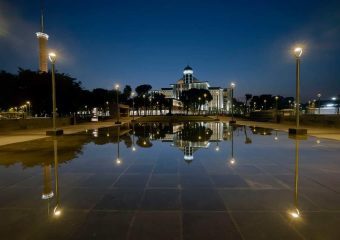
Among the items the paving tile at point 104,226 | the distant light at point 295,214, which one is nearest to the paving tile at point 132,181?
the paving tile at point 104,226

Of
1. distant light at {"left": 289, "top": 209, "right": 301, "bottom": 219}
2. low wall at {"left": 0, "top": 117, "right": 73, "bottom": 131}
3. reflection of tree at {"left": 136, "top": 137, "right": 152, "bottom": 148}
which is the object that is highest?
low wall at {"left": 0, "top": 117, "right": 73, "bottom": 131}

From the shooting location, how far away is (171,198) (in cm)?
557

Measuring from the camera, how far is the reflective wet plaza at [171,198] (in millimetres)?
4145

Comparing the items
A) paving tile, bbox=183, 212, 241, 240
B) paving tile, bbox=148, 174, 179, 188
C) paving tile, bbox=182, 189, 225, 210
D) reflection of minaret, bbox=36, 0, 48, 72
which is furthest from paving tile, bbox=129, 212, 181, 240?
reflection of minaret, bbox=36, 0, 48, 72

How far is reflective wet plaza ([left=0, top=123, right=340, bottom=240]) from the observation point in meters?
4.14

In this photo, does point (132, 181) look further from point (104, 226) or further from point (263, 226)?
point (263, 226)

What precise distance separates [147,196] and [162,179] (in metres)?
1.36

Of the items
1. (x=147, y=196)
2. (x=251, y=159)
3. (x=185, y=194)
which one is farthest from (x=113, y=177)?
(x=251, y=159)

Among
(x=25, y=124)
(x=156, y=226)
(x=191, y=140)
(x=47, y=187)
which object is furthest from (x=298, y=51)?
(x=25, y=124)

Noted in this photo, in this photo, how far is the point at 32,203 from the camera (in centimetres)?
535

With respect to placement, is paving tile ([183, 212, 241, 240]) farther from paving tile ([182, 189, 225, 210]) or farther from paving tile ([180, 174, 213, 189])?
paving tile ([180, 174, 213, 189])

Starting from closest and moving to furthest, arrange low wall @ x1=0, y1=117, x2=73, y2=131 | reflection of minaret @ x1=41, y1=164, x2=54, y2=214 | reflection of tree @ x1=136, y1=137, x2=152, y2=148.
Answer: reflection of minaret @ x1=41, y1=164, x2=54, y2=214, reflection of tree @ x1=136, y1=137, x2=152, y2=148, low wall @ x1=0, y1=117, x2=73, y2=131

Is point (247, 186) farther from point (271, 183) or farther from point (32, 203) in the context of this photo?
point (32, 203)

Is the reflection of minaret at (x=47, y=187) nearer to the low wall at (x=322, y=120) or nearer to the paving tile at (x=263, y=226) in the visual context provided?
the paving tile at (x=263, y=226)
